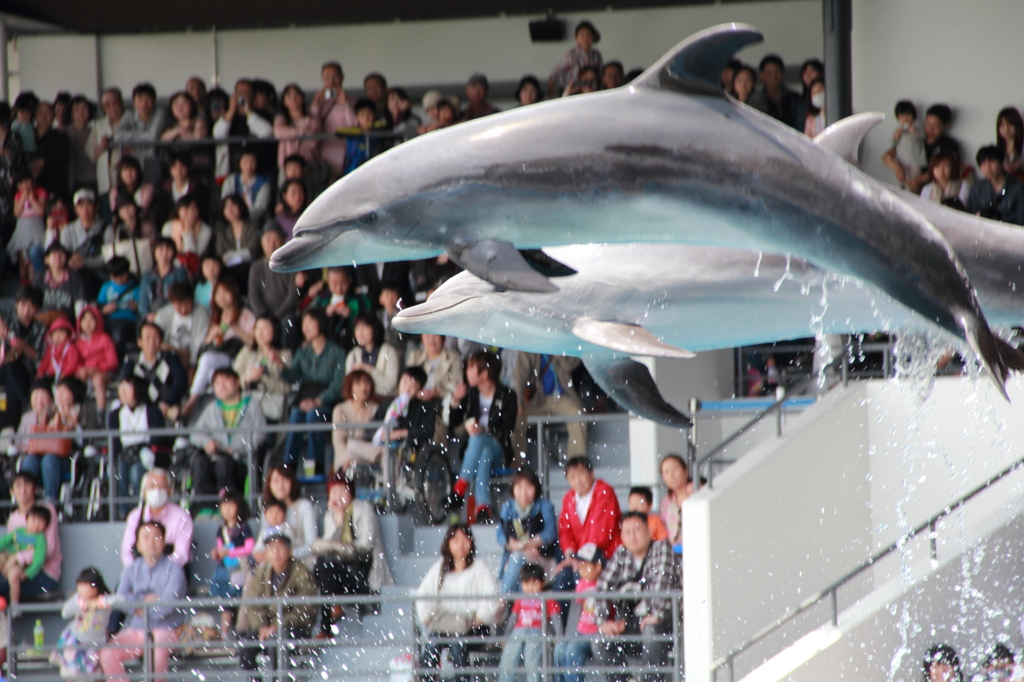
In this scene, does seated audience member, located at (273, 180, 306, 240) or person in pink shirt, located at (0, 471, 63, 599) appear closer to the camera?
person in pink shirt, located at (0, 471, 63, 599)

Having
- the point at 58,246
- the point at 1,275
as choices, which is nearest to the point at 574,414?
the point at 58,246

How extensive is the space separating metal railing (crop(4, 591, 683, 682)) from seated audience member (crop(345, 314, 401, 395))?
1.54 metres

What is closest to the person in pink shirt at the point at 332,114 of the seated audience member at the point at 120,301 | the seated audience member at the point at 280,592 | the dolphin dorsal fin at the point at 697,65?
the seated audience member at the point at 120,301

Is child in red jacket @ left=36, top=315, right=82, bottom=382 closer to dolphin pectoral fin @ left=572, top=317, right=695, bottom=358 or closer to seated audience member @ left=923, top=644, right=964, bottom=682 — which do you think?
seated audience member @ left=923, top=644, right=964, bottom=682

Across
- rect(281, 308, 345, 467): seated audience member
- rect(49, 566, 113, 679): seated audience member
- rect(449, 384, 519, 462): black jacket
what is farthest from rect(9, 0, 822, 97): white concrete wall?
rect(49, 566, 113, 679): seated audience member

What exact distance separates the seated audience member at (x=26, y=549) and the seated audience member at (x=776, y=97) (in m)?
6.01

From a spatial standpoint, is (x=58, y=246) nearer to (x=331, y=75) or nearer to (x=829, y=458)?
(x=331, y=75)

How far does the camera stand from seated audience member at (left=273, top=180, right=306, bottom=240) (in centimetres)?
1012

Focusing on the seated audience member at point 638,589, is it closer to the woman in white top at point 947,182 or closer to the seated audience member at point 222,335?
the woman in white top at point 947,182

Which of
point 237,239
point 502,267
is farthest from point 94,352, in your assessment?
point 502,267

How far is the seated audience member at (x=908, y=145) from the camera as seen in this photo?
377 inches

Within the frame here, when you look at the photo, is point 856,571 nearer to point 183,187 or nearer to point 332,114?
point 332,114

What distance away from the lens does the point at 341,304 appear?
9500 mm

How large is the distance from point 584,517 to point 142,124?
20.3 ft
